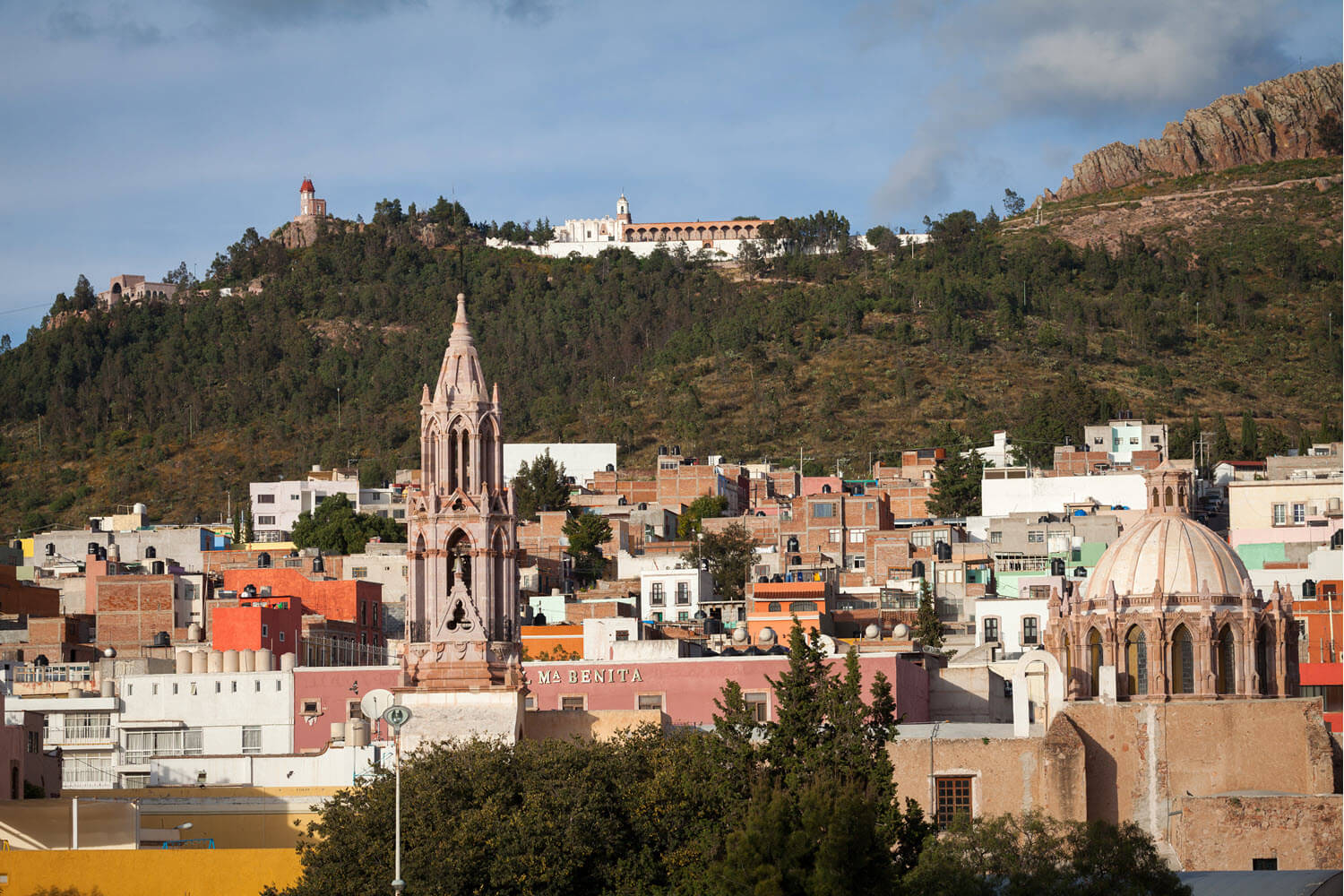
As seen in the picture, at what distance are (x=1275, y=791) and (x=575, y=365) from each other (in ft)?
376

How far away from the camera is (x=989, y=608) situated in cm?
7912

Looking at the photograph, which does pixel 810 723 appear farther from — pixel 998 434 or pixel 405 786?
pixel 998 434

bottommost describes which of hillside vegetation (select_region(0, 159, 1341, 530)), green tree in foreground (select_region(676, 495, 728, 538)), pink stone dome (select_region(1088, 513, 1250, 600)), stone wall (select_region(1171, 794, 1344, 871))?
stone wall (select_region(1171, 794, 1344, 871))

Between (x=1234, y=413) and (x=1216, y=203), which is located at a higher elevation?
(x=1216, y=203)

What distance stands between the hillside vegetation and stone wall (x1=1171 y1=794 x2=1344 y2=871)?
240 ft

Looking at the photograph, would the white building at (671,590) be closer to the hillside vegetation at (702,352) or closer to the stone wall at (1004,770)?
the stone wall at (1004,770)

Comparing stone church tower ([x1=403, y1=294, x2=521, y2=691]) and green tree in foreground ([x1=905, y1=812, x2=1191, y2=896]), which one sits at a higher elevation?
stone church tower ([x1=403, y1=294, x2=521, y2=691])

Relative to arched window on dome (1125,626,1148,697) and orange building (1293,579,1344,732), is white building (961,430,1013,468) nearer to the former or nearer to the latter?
orange building (1293,579,1344,732)

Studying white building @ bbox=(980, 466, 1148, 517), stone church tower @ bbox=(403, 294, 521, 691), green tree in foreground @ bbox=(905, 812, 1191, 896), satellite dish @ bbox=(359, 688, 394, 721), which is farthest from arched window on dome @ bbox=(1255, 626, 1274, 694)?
white building @ bbox=(980, 466, 1148, 517)

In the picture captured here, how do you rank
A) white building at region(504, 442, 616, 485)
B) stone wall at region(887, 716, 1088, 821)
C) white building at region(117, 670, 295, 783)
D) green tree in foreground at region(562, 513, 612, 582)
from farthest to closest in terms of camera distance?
white building at region(504, 442, 616, 485)
green tree in foreground at region(562, 513, 612, 582)
white building at region(117, 670, 295, 783)
stone wall at region(887, 716, 1088, 821)

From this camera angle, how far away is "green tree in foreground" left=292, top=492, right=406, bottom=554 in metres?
111

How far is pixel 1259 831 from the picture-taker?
A: 2072 inches

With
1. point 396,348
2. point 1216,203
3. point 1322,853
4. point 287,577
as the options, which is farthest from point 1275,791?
point 1216,203

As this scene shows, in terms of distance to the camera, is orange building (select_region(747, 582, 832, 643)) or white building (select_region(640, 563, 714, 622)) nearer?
orange building (select_region(747, 582, 832, 643))
